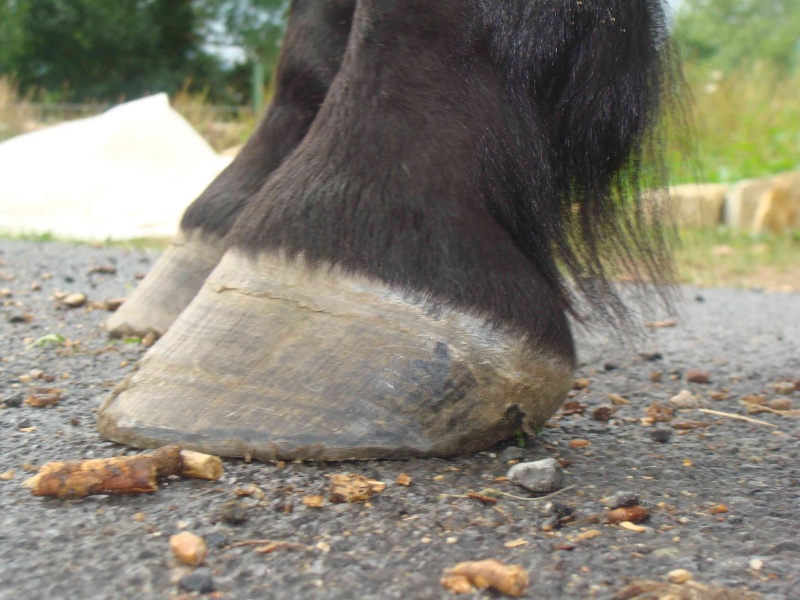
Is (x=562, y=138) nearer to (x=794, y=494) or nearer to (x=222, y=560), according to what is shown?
(x=794, y=494)

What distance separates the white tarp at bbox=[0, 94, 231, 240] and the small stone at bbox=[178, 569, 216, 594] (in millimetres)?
4466

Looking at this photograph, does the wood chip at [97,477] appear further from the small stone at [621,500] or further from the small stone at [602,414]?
the small stone at [602,414]

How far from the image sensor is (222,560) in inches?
38.6

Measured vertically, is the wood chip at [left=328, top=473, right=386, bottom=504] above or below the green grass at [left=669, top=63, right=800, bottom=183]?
below

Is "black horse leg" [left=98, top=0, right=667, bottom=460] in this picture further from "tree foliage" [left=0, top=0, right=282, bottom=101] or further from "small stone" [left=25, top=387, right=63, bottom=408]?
"tree foliage" [left=0, top=0, right=282, bottom=101]

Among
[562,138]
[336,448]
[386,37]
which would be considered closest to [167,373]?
[336,448]

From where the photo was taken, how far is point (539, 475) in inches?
48.2

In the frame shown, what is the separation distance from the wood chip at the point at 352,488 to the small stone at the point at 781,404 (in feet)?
3.32

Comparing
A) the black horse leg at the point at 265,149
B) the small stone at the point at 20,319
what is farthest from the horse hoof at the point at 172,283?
the small stone at the point at 20,319

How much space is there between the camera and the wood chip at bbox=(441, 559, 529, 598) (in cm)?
92

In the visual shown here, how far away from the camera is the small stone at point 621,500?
3.83ft

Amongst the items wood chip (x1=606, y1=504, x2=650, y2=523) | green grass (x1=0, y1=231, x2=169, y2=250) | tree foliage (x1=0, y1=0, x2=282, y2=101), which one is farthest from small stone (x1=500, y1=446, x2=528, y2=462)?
tree foliage (x1=0, y1=0, x2=282, y2=101)

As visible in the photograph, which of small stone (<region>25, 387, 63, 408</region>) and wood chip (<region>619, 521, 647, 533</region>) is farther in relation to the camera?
small stone (<region>25, 387, 63, 408</region>)

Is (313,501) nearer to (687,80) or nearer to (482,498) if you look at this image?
(482,498)
